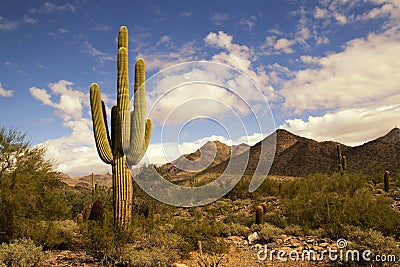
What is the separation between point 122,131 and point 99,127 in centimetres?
74

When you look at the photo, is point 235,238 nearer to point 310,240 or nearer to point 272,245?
point 272,245

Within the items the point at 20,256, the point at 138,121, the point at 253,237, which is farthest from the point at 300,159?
the point at 20,256

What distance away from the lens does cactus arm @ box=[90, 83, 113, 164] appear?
10141 millimetres

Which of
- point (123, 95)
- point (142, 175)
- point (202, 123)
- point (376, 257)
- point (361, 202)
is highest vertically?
point (123, 95)

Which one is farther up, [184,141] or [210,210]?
[184,141]

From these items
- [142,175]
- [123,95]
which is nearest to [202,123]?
[123,95]

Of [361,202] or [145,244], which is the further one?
[361,202]

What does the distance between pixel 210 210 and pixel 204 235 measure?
25.0 feet

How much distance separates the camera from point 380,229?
9055mm

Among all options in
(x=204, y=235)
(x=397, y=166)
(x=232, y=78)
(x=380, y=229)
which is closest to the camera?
(x=380, y=229)

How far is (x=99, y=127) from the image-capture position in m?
10.4

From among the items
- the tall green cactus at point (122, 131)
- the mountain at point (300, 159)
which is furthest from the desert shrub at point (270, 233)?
the mountain at point (300, 159)

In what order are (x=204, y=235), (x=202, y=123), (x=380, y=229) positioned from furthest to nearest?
(x=202, y=123)
(x=204, y=235)
(x=380, y=229)

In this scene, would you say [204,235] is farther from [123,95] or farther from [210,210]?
[210,210]
